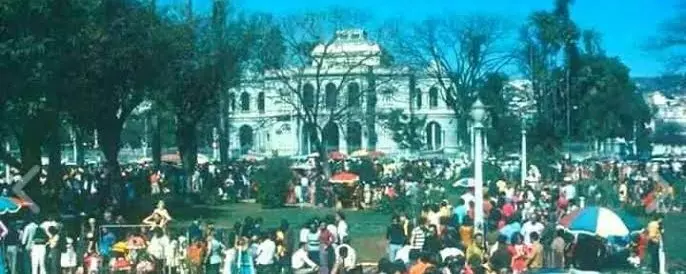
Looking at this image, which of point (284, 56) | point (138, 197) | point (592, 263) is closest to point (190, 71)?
point (138, 197)

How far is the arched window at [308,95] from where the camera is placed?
4462 centimetres

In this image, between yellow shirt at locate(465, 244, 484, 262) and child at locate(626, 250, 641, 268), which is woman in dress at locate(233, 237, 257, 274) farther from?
child at locate(626, 250, 641, 268)

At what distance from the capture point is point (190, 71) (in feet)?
107

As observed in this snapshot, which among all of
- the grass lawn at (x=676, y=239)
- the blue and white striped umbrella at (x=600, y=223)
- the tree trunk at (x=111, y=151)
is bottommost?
the grass lawn at (x=676, y=239)

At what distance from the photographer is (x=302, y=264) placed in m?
13.3

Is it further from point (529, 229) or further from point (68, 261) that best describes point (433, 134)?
point (68, 261)

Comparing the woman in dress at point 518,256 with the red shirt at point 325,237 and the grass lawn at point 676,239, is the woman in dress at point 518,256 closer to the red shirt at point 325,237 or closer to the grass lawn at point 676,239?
the red shirt at point 325,237

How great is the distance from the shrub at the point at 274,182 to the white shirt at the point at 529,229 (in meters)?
14.5

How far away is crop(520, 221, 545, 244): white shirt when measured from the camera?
47.6ft

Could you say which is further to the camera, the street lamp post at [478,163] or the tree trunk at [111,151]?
the tree trunk at [111,151]

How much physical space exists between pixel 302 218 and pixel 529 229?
37.3 feet

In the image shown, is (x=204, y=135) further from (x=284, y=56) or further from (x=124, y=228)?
(x=124, y=228)

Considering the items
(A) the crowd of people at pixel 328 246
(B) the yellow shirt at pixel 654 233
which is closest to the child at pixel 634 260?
(A) the crowd of people at pixel 328 246

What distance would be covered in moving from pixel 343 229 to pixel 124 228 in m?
3.67
